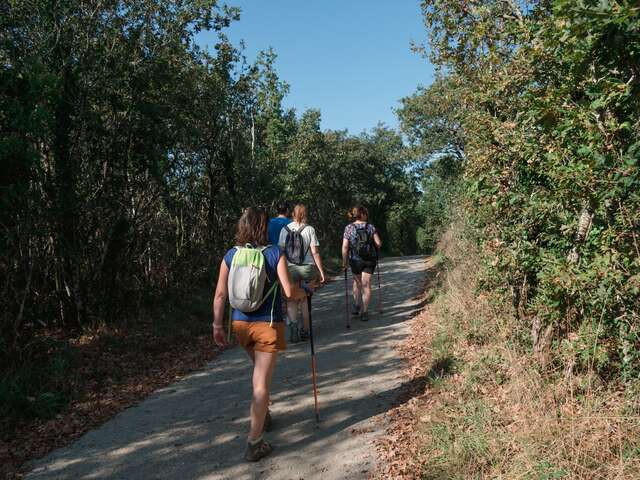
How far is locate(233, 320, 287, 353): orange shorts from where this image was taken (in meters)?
4.17

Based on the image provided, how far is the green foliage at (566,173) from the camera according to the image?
3.47m

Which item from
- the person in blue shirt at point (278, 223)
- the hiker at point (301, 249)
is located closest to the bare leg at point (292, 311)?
the hiker at point (301, 249)

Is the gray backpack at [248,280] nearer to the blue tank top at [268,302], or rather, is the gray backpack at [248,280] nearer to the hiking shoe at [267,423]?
the blue tank top at [268,302]

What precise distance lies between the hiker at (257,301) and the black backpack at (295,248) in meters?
2.95

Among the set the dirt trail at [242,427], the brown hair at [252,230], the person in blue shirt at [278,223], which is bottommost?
the dirt trail at [242,427]

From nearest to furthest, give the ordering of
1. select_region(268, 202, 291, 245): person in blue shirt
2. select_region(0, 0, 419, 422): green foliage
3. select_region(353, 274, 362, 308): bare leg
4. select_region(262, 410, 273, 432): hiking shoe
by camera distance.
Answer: select_region(262, 410, 273, 432): hiking shoe
select_region(0, 0, 419, 422): green foliage
select_region(268, 202, 291, 245): person in blue shirt
select_region(353, 274, 362, 308): bare leg

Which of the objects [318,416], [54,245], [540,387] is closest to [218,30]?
[54,245]

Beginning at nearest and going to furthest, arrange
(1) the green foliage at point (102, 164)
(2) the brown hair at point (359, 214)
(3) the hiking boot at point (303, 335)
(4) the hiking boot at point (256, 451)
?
1. (4) the hiking boot at point (256, 451)
2. (1) the green foliage at point (102, 164)
3. (3) the hiking boot at point (303, 335)
4. (2) the brown hair at point (359, 214)

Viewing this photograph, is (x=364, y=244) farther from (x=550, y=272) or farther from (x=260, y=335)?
(x=260, y=335)

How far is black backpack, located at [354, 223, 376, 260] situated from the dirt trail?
1.78 metres

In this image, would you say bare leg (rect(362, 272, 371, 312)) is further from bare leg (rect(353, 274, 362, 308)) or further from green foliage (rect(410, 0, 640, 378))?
green foliage (rect(410, 0, 640, 378))

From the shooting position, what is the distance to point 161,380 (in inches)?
276

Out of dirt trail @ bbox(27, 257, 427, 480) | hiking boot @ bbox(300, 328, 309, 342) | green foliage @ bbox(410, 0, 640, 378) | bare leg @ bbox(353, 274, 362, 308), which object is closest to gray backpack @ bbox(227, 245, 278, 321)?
dirt trail @ bbox(27, 257, 427, 480)

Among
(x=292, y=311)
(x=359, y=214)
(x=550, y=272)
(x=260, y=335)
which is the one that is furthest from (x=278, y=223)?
(x=550, y=272)
